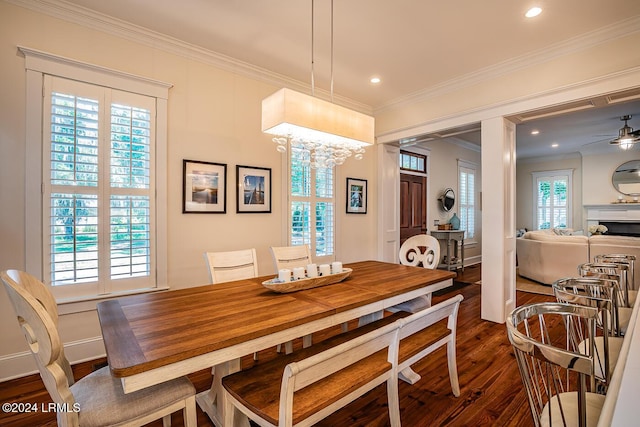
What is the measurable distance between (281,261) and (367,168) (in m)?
2.68

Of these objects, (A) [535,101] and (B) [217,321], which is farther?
(A) [535,101]

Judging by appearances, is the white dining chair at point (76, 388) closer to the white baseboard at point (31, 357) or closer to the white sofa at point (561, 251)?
the white baseboard at point (31, 357)

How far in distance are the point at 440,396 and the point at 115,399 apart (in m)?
1.98

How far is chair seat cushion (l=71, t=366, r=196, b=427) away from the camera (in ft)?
4.07

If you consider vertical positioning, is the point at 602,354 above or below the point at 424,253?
below

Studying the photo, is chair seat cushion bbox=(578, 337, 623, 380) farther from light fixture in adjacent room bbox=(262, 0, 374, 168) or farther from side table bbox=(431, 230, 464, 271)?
side table bbox=(431, 230, 464, 271)

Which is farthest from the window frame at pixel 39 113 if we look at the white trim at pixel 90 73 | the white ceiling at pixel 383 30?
the white ceiling at pixel 383 30

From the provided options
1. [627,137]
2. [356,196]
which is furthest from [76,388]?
[627,137]

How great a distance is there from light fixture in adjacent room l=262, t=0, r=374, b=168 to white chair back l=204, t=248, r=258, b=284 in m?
1.00

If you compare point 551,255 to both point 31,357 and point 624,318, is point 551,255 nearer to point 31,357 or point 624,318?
point 624,318

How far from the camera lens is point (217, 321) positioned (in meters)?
1.49

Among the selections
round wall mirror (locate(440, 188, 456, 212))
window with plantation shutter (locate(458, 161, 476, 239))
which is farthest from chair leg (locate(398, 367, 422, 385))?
window with plantation shutter (locate(458, 161, 476, 239))

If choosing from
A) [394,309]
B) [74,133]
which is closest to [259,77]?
[74,133]

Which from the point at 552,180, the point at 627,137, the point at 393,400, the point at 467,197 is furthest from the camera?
the point at 552,180
